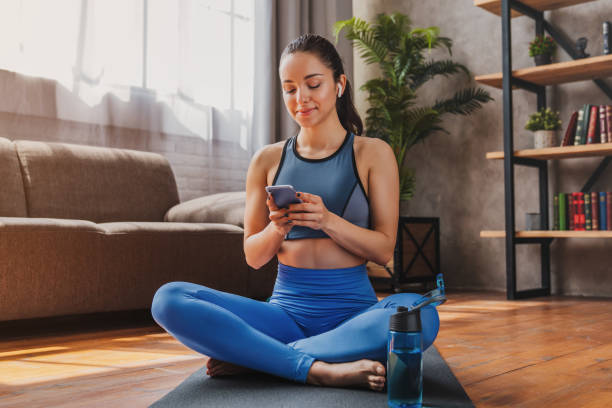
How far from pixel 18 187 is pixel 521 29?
304 centimetres

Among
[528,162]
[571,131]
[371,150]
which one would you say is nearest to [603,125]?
[571,131]

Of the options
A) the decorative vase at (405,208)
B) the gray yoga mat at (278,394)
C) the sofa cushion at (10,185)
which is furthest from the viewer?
the decorative vase at (405,208)

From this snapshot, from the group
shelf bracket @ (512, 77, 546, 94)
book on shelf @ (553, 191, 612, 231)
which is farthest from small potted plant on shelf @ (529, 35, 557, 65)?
book on shelf @ (553, 191, 612, 231)

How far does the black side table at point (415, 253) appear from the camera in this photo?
3529 millimetres

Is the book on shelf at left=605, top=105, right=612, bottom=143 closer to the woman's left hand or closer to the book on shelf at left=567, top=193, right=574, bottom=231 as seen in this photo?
the book on shelf at left=567, top=193, right=574, bottom=231

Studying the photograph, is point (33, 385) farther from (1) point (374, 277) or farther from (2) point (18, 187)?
(1) point (374, 277)

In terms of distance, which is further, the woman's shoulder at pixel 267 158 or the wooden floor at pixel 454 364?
the woman's shoulder at pixel 267 158

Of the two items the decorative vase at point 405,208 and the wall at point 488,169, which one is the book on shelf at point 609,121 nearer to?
the wall at point 488,169

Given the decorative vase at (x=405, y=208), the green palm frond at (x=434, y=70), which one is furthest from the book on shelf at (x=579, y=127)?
the decorative vase at (x=405, y=208)

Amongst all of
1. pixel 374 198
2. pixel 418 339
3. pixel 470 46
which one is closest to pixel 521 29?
pixel 470 46

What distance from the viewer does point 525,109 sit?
3729mm

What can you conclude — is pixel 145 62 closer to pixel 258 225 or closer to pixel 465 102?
pixel 465 102

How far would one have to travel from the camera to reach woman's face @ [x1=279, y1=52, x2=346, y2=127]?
54.1 inches

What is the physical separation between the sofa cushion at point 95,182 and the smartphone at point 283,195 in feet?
5.83
